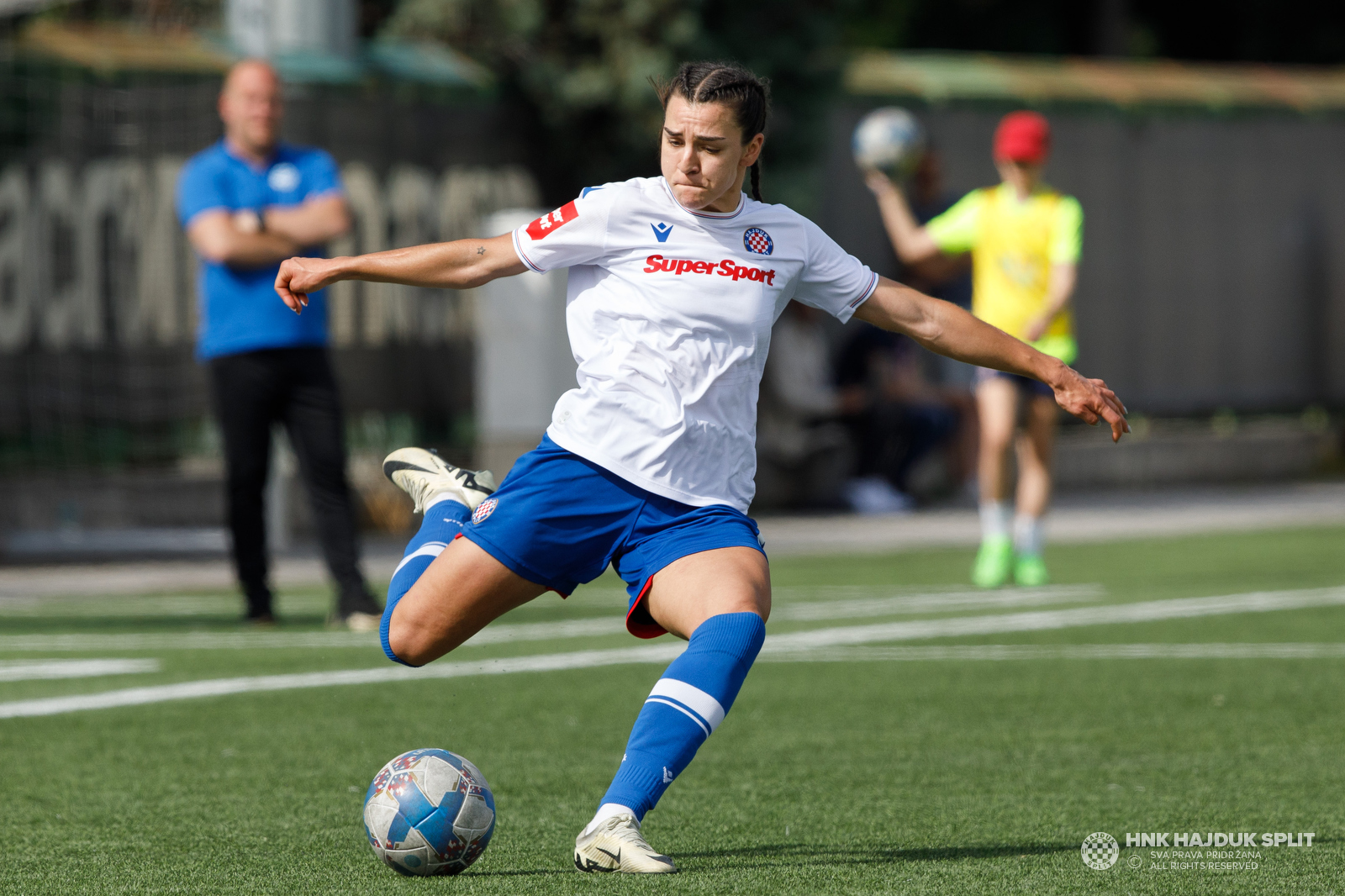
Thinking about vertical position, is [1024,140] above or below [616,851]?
above

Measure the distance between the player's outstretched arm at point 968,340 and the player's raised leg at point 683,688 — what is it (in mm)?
705

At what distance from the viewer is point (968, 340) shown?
186 inches

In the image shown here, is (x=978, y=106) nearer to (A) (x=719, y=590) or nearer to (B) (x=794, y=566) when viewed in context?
(B) (x=794, y=566)

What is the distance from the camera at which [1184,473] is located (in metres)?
18.8

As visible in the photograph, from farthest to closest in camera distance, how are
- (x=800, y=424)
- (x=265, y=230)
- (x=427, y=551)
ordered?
(x=800, y=424), (x=265, y=230), (x=427, y=551)

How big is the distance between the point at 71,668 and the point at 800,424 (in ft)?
27.6

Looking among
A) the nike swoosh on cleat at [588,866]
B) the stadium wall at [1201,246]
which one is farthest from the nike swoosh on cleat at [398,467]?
the stadium wall at [1201,246]

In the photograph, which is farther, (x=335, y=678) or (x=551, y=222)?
(x=335, y=678)

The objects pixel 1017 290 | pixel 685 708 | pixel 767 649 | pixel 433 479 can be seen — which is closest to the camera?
pixel 685 708

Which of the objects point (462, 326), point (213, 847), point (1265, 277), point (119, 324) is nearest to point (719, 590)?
point (213, 847)

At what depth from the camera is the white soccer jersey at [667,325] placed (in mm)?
4562

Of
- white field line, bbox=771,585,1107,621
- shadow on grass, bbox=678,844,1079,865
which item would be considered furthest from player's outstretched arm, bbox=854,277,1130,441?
white field line, bbox=771,585,1107,621

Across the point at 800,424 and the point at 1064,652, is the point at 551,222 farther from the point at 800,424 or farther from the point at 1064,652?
the point at 800,424

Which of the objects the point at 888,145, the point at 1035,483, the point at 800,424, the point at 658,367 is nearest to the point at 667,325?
the point at 658,367
